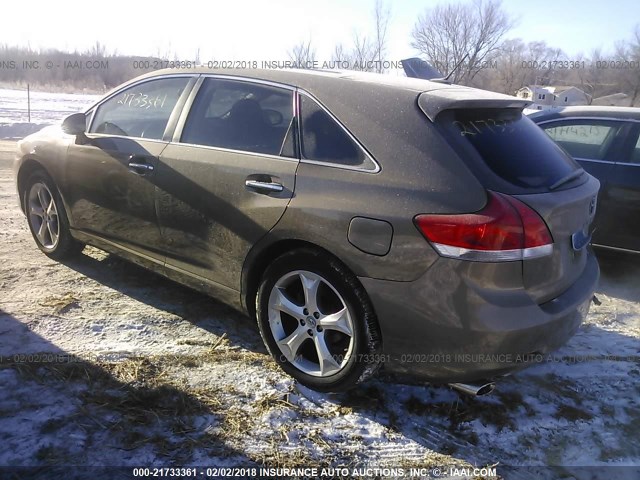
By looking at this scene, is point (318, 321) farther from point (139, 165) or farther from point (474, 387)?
point (139, 165)

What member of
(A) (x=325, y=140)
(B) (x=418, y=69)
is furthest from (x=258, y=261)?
(B) (x=418, y=69)

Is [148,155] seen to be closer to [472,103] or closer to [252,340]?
[252,340]

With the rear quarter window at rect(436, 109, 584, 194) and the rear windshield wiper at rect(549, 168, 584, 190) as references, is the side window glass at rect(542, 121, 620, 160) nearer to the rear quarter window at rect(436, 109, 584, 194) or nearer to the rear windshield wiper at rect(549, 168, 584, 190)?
the rear windshield wiper at rect(549, 168, 584, 190)

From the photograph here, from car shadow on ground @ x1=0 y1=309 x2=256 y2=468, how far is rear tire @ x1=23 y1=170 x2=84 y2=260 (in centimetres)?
136

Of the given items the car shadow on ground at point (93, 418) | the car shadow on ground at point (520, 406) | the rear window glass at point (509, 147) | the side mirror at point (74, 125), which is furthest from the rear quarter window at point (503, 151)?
the side mirror at point (74, 125)

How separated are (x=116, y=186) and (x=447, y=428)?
265 cm

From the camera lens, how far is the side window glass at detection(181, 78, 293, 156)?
296cm

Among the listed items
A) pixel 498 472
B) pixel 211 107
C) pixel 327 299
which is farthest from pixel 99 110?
pixel 498 472

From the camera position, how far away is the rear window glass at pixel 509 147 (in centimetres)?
246

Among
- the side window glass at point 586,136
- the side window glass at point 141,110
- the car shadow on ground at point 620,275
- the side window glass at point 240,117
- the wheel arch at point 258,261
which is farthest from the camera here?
the side window glass at point 586,136

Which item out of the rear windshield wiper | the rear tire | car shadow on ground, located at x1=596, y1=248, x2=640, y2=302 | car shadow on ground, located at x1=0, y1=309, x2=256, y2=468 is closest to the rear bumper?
the rear windshield wiper

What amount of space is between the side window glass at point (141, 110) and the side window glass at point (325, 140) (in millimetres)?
1138

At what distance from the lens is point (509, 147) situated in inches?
102

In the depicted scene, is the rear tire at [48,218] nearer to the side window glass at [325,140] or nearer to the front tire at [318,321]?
the front tire at [318,321]
